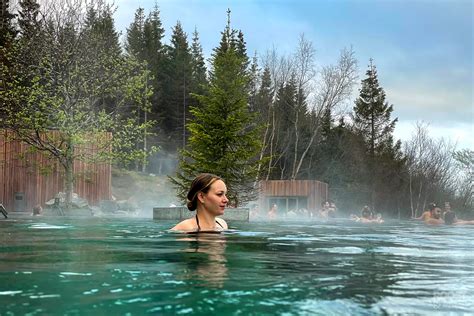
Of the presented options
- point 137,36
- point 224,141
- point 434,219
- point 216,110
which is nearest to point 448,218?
point 434,219

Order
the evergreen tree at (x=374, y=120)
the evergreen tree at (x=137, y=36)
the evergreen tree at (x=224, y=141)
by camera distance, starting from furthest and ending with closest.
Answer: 1. the evergreen tree at (x=137, y=36)
2. the evergreen tree at (x=374, y=120)
3. the evergreen tree at (x=224, y=141)

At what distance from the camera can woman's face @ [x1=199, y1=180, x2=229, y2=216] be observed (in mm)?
5836

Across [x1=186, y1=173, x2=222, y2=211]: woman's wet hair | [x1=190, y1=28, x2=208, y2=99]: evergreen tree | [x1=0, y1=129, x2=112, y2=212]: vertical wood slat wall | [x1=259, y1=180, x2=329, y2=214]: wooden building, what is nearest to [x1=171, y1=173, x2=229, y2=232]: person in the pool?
[x1=186, y1=173, x2=222, y2=211]: woman's wet hair

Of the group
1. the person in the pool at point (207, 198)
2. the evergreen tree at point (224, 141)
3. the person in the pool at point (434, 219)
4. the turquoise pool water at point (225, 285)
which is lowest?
the person in the pool at point (434, 219)

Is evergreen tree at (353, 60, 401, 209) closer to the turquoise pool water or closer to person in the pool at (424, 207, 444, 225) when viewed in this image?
person in the pool at (424, 207, 444, 225)

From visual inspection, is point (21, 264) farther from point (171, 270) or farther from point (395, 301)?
point (395, 301)

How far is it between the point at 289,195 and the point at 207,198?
1049 inches

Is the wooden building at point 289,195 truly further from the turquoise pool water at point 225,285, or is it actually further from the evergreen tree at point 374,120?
the turquoise pool water at point 225,285

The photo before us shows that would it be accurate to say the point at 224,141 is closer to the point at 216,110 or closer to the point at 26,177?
the point at 216,110

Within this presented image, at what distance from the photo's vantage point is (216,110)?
18250 mm

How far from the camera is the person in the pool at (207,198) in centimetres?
585

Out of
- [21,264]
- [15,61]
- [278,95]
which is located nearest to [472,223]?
[21,264]

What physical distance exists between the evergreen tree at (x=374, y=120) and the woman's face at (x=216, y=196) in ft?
124

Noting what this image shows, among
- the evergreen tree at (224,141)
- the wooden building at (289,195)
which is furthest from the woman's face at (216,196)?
the wooden building at (289,195)
